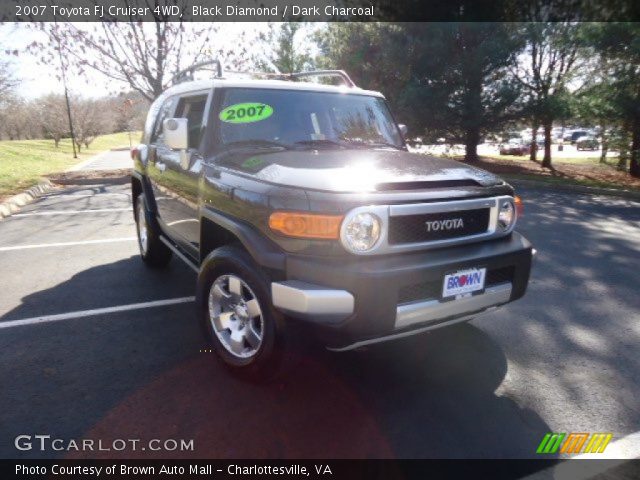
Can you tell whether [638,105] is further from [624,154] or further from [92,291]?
[92,291]

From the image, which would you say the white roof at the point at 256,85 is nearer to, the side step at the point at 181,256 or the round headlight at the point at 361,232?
the side step at the point at 181,256

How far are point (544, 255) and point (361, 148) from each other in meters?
3.71

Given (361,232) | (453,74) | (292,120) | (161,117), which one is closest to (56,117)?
(453,74)

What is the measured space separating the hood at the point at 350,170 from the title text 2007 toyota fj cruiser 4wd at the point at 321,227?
0.01 metres

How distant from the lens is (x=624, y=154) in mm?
15750

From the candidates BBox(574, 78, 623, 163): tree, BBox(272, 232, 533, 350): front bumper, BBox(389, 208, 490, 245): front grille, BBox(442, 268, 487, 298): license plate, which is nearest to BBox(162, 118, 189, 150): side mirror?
BBox(272, 232, 533, 350): front bumper

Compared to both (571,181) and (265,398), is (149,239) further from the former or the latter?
(571,181)

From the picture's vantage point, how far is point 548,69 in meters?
20.4

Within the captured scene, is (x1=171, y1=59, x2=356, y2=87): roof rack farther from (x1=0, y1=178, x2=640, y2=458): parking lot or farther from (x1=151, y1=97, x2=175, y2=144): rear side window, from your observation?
(x1=0, y1=178, x2=640, y2=458): parking lot

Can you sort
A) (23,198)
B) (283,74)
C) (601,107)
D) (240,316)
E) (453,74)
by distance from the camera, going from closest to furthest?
(240,316) < (283,74) < (23,198) < (601,107) < (453,74)

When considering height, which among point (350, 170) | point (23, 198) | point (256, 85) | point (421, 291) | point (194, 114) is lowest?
point (23, 198)

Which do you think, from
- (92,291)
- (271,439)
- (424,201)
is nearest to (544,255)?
(424,201)

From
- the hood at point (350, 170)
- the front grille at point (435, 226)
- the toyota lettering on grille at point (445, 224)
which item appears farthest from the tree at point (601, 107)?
the toyota lettering on grille at point (445, 224)

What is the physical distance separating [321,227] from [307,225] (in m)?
0.08
